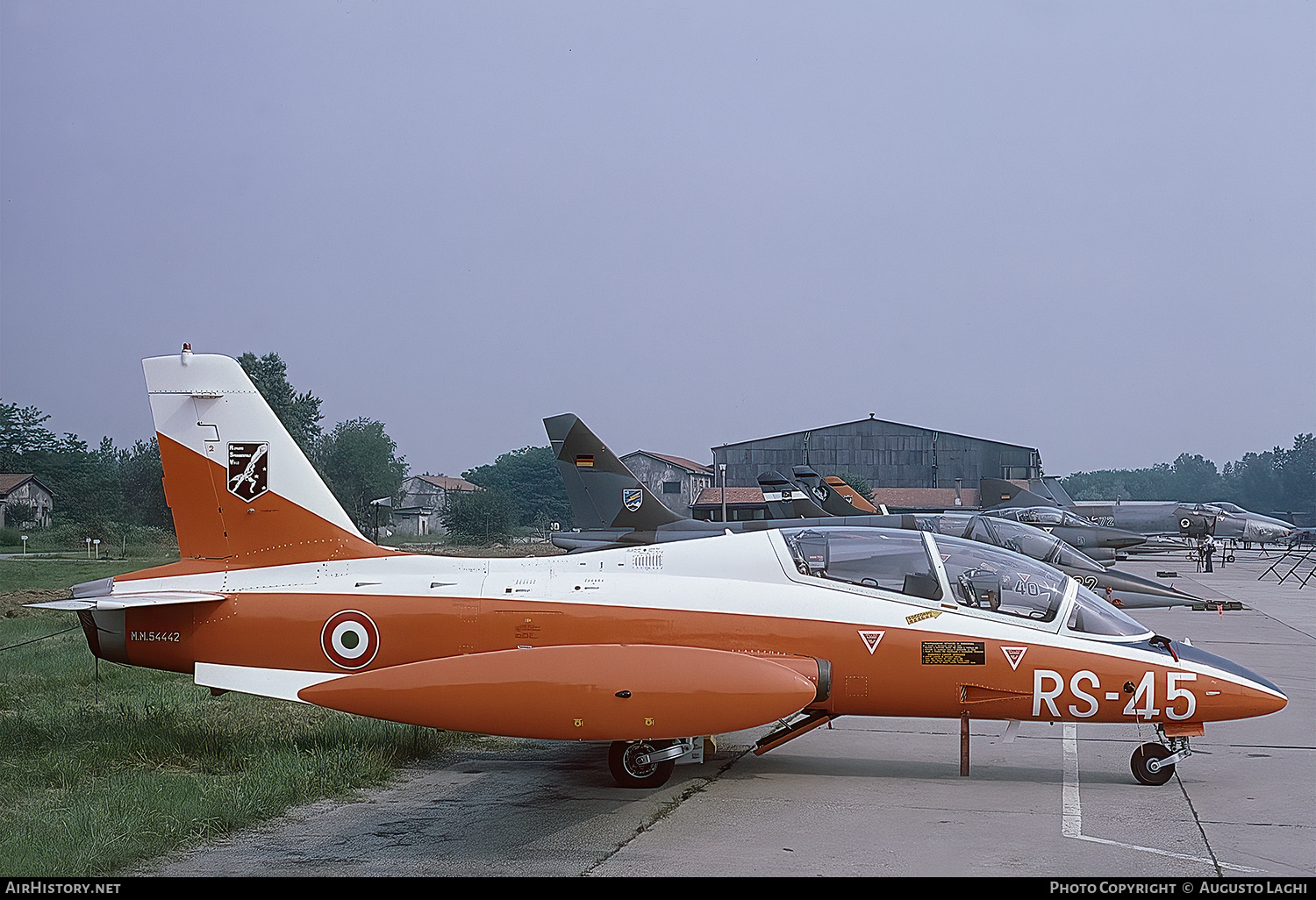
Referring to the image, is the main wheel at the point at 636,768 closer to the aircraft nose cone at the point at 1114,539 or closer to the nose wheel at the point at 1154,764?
the nose wheel at the point at 1154,764

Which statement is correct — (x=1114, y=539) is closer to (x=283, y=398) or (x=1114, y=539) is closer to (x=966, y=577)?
(x=966, y=577)

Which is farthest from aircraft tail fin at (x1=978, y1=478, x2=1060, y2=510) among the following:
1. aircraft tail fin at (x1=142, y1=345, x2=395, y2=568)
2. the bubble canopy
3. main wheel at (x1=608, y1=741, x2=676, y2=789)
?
main wheel at (x1=608, y1=741, x2=676, y2=789)

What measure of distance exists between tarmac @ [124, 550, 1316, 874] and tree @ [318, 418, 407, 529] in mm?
55106

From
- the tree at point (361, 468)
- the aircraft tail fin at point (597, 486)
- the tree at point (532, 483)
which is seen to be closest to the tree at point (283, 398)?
the tree at point (361, 468)

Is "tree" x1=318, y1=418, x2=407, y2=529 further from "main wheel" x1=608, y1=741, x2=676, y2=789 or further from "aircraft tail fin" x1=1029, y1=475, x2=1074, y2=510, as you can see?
"main wheel" x1=608, y1=741, x2=676, y2=789

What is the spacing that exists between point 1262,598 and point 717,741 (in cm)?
2292

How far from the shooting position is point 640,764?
7.45m

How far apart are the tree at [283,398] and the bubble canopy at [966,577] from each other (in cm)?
7129

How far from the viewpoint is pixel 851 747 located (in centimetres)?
918

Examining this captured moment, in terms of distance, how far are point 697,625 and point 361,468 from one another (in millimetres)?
→ 61303

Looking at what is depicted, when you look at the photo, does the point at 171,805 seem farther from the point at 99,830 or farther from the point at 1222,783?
the point at 1222,783

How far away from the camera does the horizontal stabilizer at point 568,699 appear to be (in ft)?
20.9

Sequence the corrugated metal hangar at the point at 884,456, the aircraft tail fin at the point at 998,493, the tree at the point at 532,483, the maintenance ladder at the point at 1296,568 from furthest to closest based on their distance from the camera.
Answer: the tree at the point at 532,483
the corrugated metal hangar at the point at 884,456
the aircraft tail fin at the point at 998,493
the maintenance ladder at the point at 1296,568

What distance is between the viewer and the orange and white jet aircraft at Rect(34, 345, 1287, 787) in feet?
24.4
